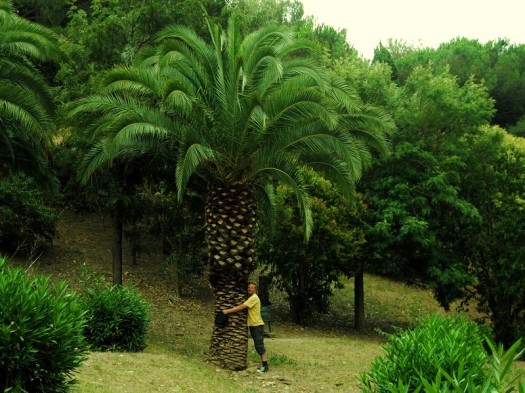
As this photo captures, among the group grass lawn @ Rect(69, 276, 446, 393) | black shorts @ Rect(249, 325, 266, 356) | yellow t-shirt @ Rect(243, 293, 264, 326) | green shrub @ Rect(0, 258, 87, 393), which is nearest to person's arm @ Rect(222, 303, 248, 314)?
yellow t-shirt @ Rect(243, 293, 264, 326)

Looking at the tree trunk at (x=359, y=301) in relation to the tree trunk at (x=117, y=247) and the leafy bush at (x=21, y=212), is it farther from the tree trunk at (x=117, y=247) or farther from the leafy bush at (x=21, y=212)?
the leafy bush at (x=21, y=212)

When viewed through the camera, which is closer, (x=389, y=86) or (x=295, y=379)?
(x=295, y=379)

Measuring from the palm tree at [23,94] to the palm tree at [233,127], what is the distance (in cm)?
102

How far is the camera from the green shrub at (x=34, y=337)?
7.13 meters

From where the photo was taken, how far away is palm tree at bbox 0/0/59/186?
13859 millimetres

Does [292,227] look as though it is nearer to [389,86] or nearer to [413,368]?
[389,86]

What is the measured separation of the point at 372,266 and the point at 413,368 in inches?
581

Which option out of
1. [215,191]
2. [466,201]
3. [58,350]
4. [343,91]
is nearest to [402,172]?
[466,201]

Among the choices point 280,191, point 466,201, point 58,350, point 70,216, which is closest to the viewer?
point 58,350

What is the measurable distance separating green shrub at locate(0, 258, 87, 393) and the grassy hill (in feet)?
4.64

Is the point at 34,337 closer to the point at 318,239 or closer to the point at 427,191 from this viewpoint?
the point at 318,239

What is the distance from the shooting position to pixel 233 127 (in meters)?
13.9

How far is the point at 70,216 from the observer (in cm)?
2939

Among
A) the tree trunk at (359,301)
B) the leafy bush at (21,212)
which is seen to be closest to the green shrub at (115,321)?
the leafy bush at (21,212)
